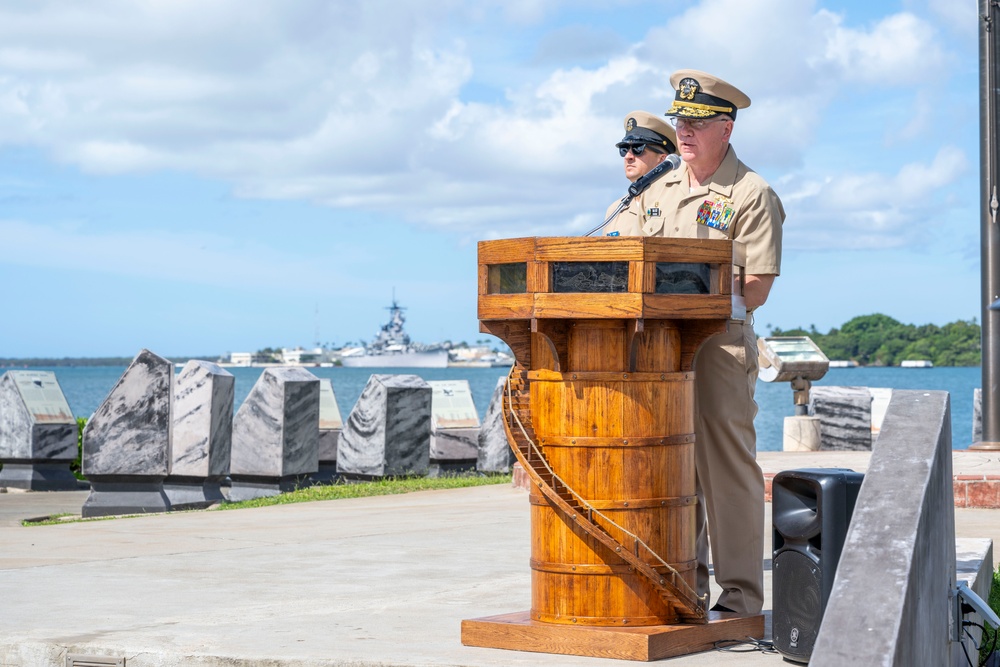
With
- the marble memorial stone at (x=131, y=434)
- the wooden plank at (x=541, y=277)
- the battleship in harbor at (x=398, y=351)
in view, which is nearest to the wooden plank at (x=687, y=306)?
the wooden plank at (x=541, y=277)

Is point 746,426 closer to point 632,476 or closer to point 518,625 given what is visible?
point 632,476

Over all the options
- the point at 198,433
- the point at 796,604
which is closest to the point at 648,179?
the point at 796,604

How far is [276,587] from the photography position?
250 inches

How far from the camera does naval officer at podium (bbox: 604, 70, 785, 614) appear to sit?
5.00m

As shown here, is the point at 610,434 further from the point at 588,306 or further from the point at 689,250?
the point at 689,250

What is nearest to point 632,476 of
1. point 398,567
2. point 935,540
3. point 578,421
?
point 578,421

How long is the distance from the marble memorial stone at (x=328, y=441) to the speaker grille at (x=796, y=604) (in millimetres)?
9387

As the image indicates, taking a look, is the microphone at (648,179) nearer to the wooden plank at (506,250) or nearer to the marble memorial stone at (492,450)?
the wooden plank at (506,250)

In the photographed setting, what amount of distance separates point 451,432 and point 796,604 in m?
10.5

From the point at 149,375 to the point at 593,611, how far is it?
7286 millimetres

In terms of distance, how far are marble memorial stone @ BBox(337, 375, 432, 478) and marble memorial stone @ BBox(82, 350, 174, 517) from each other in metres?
2.68

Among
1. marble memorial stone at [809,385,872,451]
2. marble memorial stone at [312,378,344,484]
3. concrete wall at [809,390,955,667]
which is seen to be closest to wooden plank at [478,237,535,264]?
concrete wall at [809,390,955,667]

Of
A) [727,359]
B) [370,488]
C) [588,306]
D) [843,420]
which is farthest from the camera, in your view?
[843,420]

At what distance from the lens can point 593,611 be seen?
452cm
